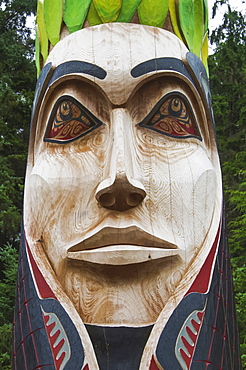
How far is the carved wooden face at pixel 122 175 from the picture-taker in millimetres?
2516

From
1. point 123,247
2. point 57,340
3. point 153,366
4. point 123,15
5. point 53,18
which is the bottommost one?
point 153,366

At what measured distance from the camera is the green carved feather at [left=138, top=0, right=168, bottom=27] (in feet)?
9.96

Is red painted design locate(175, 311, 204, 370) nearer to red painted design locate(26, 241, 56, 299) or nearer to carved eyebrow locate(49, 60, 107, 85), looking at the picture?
red painted design locate(26, 241, 56, 299)

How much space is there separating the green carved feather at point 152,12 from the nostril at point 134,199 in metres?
1.11

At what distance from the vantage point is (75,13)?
123 inches

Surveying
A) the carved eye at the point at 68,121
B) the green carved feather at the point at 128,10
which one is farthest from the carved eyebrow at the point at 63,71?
the green carved feather at the point at 128,10

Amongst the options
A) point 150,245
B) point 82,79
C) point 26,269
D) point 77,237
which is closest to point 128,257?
point 150,245

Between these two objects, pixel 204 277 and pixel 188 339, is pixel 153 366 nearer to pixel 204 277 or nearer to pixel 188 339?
pixel 188 339

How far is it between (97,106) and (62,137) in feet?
0.86

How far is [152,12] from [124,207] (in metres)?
1.24

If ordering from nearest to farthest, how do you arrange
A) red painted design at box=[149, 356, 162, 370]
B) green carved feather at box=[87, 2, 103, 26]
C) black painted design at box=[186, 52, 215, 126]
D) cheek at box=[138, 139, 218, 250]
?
red painted design at box=[149, 356, 162, 370] < cheek at box=[138, 139, 218, 250] < black painted design at box=[186, 52, 215, 126] < green carved feather at box=[87, 2, 103, 26]

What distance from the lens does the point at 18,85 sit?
985 centimetres

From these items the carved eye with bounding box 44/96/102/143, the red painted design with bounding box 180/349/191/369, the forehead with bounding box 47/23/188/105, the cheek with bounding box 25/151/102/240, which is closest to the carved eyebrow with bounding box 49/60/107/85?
the forehead with bounding box 47/23/188/105

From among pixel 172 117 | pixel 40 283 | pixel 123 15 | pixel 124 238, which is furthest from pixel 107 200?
pixel 123 15
